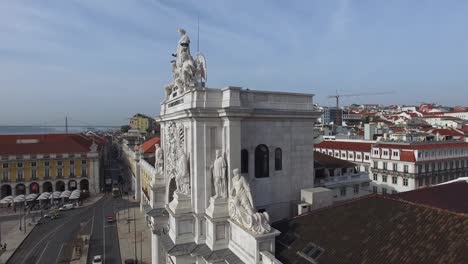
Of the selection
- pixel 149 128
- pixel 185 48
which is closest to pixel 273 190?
pixel 185 48

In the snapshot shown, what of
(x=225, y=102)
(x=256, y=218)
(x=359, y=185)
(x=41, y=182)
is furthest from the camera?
(x=41, y=182)

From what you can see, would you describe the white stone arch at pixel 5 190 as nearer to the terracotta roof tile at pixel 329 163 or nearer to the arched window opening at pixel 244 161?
the terracotta roof tile at pixel 329 163

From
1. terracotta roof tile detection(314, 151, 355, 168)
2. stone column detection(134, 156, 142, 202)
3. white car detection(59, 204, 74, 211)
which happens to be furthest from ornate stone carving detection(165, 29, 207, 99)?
white car detection(59, 204, 74, 211)

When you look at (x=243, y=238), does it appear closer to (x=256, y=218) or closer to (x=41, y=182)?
(x=256, y=218)

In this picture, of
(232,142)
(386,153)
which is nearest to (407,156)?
(386,153)

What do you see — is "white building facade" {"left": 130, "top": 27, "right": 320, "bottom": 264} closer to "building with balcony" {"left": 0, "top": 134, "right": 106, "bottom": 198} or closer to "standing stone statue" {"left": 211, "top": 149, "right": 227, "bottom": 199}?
"standing stone statue" {"left": 211, "top": 149, "right": 227, "bottom": 199}

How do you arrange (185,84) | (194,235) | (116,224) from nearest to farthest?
(194,235)
(185,84)
(116,224)

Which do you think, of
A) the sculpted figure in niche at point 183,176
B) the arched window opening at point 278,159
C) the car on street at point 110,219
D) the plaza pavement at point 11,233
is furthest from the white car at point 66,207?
the arched window opening at point 278,159
